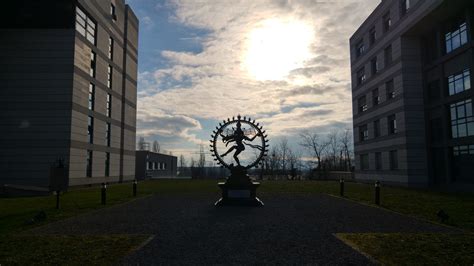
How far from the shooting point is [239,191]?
17781mm

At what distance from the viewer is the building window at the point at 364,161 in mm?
45209

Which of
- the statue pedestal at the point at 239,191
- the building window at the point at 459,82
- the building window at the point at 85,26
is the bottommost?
the statue pedestal at the point at 239,191

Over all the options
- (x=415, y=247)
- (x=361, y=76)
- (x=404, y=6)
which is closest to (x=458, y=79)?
(x=404, y=6)

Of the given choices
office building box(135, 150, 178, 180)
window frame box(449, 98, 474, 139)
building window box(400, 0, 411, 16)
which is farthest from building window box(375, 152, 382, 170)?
office building box(135, 150, 178, 180)

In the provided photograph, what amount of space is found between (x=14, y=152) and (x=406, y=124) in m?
33.2

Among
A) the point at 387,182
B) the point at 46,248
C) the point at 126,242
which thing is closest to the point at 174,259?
the point at 126,242

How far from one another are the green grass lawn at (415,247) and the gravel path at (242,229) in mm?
442

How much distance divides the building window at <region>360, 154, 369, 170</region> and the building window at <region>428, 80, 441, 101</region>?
13.1 metres

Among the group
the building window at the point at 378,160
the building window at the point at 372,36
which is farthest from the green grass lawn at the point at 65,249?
the building window at the point at 372,36

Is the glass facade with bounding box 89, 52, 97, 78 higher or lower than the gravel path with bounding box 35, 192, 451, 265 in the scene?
higher

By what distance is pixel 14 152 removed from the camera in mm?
30422

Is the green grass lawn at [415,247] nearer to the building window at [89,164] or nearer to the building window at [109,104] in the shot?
the building window at [89,164]

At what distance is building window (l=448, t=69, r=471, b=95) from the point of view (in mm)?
28225

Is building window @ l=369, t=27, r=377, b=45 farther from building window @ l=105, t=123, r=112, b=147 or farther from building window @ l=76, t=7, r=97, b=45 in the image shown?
building window @ l=105, t=123, r=112, b=147
